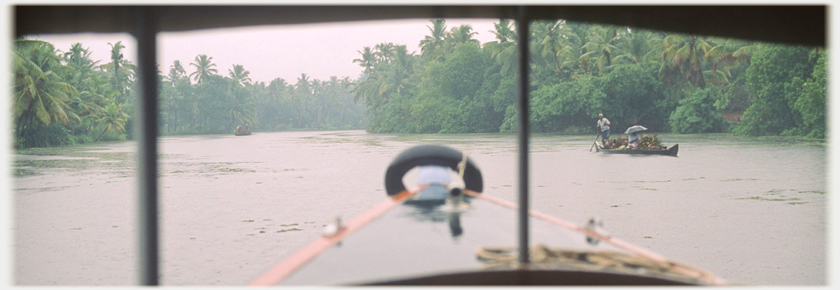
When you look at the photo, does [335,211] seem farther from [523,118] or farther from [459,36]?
[459,36]

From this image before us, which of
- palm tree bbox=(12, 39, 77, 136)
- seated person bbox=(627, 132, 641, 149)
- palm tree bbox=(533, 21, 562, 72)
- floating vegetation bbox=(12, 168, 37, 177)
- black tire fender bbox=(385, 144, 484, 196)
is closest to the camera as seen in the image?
black tire fender bbox=(385, 144, 484, 196)

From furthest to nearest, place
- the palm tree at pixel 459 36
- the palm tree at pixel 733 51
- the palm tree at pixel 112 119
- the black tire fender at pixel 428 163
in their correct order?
the palm tree at pixel 459 36 < the palm tree at pixel 112 119 < the palm tree at pixel 733 51 < the black tire fender at pixel 428 163

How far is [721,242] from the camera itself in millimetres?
4477

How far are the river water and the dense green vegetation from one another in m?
3.60

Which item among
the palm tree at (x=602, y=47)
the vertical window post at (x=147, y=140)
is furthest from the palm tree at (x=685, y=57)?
the vertical window post at (x=147, y=140)

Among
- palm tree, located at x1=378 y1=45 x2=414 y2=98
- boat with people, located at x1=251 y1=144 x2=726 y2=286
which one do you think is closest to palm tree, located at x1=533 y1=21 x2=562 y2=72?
palm tree, located at x1=378 y1=45 x2=414 y2=98

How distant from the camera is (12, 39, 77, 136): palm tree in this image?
18.8 metres

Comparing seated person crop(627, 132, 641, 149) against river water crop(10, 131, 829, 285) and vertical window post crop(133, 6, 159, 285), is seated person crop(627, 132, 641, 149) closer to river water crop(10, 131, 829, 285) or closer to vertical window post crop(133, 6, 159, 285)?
river water crop(10, 131, 829, 285)

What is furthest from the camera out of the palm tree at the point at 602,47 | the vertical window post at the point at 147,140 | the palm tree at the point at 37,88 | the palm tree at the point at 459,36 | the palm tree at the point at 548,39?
the palm tree at the point at 459,36

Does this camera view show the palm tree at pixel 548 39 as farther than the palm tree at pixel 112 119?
Yes

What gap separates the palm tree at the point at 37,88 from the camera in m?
18.8

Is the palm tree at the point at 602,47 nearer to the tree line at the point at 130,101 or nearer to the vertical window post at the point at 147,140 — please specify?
the tree line at the point at 130,101

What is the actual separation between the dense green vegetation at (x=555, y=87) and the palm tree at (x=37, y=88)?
0.16ft

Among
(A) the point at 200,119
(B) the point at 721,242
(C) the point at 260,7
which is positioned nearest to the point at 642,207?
(B) the point at 721,242
